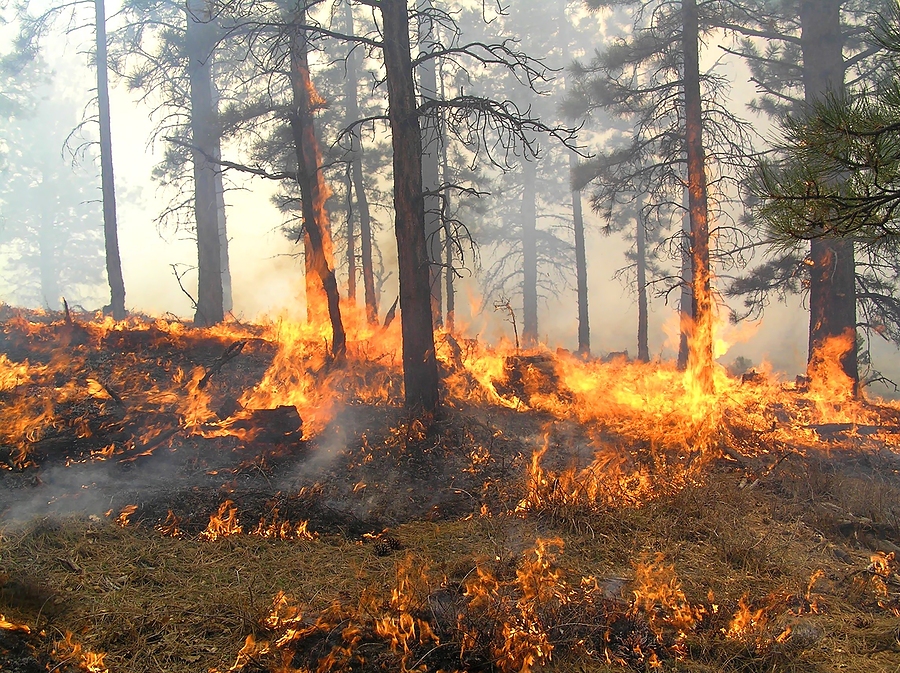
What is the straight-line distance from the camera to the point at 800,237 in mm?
3932

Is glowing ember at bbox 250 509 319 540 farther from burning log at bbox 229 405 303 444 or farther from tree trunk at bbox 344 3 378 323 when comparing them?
tree trunk at bbox 344 3 378 323

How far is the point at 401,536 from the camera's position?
18.2ft

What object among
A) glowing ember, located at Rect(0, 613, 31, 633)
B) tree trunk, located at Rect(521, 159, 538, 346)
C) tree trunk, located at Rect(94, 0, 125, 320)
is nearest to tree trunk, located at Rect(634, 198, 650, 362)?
tree trunk, located at Rect(521, 159, 538, 346)

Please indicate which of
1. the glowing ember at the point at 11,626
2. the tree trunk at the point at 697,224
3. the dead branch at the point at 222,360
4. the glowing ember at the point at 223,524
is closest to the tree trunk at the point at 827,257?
the tree trunk at the point at 697,224

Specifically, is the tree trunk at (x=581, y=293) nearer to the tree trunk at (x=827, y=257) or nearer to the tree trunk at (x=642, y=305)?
the tree trunk at (x=642, y=305)

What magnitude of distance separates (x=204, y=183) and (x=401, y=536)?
12950 mm

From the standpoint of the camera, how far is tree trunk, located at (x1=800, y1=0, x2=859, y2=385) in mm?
11273

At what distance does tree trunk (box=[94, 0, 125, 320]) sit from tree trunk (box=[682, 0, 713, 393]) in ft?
44.8

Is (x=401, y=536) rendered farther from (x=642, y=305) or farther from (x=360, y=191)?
(x=642, y=305)

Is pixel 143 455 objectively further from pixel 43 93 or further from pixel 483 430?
pixel 43 93

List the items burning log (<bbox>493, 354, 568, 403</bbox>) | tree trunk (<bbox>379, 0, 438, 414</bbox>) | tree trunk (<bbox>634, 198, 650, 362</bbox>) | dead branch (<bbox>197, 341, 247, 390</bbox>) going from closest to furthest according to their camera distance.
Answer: tree trunk (<bbox>379, 0, 438, 414</bbox>) → dead branch (<bbox>197, 341, 247, 390</bbox>) → burning log (<bbox>493, 354, 568, 403</bbox>) → tree trunk (<bbox>634, 198, 650, 362</bbox>)

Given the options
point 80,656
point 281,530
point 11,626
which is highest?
point 11,626

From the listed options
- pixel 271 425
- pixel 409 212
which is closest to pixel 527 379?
pixel 409 212

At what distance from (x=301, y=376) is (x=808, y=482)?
7399mm
